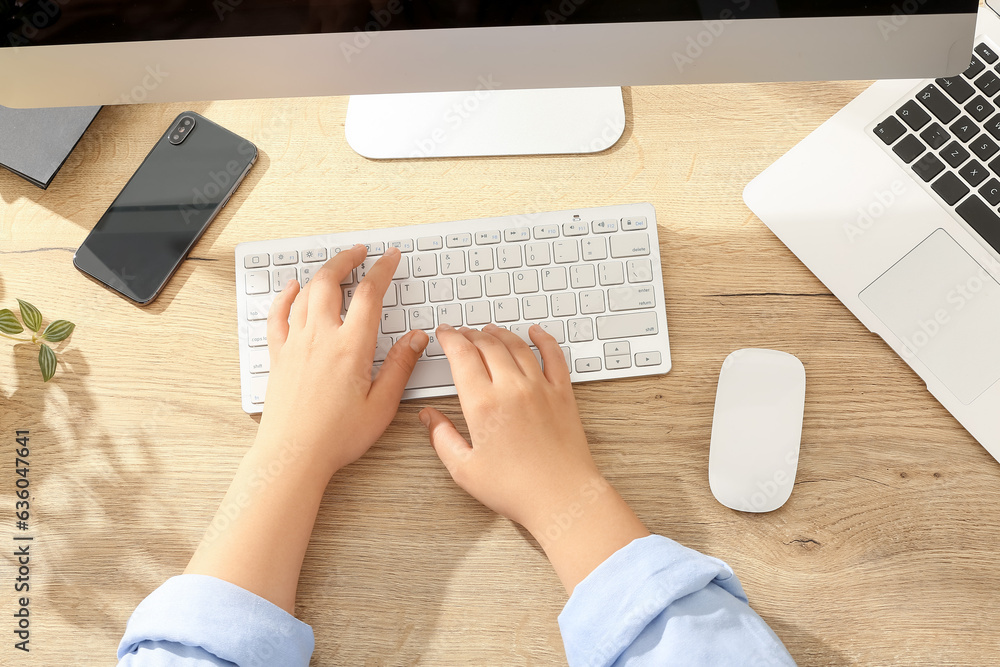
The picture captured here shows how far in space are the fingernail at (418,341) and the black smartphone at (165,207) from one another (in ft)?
0.81

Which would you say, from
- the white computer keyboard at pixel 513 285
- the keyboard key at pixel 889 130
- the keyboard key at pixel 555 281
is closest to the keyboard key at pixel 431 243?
the white computer keyboard at pixel 513 285

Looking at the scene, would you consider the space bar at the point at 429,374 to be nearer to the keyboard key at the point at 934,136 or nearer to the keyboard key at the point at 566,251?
the keyboard key at the point at 566,251

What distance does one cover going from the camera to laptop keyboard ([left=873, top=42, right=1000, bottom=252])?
1.90ft

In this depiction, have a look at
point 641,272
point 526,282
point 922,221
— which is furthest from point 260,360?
point 922,221

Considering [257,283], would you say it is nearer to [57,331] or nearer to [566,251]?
[57,331]

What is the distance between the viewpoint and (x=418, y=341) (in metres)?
0.60

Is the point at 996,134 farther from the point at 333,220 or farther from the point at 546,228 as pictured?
the point at 333,220

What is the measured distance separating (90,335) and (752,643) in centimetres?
65

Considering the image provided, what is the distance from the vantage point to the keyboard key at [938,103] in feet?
1.94

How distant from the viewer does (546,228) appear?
2.05ft

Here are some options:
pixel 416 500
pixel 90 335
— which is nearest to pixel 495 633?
pixel 416 500

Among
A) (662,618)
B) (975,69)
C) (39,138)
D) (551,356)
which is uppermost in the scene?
(39,138)

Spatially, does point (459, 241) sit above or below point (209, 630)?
above

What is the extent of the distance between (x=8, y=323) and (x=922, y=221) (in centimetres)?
81
